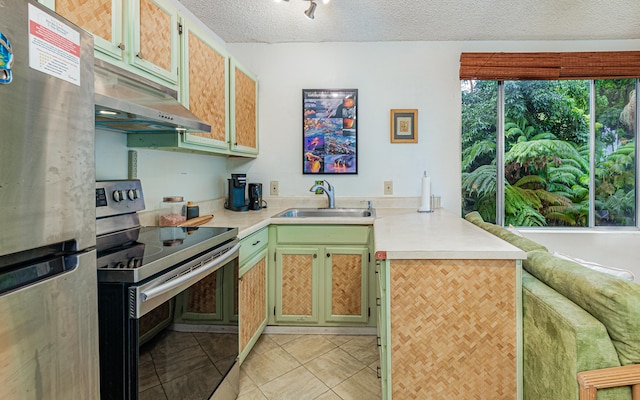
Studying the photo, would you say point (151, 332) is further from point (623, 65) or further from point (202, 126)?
Answer: point (623, 65)

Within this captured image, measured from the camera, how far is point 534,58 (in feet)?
9.48

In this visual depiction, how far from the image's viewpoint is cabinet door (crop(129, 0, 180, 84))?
148 cm

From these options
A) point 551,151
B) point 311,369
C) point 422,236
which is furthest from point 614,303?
point 551,151

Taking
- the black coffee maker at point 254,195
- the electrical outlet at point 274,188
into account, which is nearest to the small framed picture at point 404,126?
the electrical outlet at point 274,188

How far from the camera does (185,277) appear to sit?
119 cm

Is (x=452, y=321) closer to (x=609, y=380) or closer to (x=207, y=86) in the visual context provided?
(x=609, y=380)

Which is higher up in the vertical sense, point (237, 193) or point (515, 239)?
point (237, 193)

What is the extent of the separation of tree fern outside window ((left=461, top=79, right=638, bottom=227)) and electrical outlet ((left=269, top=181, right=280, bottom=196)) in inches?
68.0

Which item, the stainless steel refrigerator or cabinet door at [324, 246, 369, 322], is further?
cabinet door at [324, 246, 369, 322]

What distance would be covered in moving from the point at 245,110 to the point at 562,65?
2732 mm

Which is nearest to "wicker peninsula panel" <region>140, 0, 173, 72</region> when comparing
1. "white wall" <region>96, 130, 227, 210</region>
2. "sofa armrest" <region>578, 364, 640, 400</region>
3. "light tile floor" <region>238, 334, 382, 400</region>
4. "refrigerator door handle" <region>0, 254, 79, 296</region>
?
"white wall" <region>96, 130, 227, 210</region>

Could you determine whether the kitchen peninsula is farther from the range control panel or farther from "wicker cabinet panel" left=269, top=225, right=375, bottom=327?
the range control panel

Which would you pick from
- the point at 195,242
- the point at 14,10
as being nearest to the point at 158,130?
the point at 195,242

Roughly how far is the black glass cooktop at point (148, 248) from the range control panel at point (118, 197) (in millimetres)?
105
